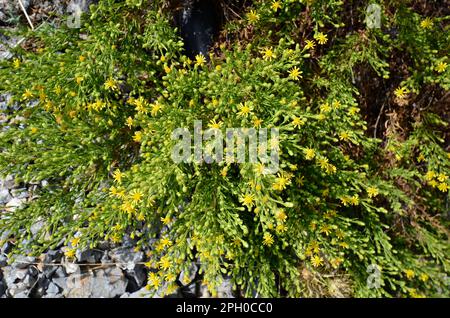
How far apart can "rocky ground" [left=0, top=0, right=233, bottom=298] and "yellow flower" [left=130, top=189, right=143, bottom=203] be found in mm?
834

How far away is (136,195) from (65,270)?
116 cm

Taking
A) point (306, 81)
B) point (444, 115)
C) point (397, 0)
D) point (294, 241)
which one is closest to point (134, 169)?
point (294, 241)

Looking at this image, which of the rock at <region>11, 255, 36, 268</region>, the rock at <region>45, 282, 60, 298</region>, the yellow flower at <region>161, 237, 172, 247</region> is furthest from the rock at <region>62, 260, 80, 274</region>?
the yellow flower at <region>161, 237, 172, 247</region>

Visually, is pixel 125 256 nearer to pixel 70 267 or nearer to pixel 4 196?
pixel 70 267

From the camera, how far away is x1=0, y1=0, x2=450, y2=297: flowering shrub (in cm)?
261

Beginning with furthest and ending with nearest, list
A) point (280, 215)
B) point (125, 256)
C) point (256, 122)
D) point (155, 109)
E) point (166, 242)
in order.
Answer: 1. point (125, 256)
2. point (166, 242)
3. point (155, 109)
4. point (256, 122)
5. point (280, 215)

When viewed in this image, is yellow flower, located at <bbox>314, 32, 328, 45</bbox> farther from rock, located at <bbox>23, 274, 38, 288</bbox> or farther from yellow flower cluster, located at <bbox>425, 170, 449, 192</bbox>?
rock, located at <bbox>23, 274, 38, 288</bbox>

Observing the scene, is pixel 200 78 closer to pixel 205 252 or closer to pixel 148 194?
pixel 148 194

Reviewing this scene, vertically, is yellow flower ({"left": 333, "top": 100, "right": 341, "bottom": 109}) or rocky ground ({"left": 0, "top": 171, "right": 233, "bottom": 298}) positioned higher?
yellow flower ({"left": 333, "top": 100, "right": 341, "bottom": 109})

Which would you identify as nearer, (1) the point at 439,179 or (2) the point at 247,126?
(2) the point at 247,126

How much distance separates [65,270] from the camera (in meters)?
3.15

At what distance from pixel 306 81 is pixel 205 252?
1.54 meters

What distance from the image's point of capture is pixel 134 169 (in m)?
2.62

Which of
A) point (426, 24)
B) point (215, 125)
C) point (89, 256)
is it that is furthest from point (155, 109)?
point (426, 24)
